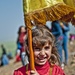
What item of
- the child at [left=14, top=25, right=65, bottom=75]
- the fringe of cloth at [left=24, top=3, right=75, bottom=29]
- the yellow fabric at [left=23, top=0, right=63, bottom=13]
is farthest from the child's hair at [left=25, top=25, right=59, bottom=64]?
the yellow fabric at [left=23, top=0, right=63, bottom=13]

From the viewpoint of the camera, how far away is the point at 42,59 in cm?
571

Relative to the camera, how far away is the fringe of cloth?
19.1ft

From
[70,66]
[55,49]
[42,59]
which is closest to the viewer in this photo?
[42,59]

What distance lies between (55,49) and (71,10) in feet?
2.07

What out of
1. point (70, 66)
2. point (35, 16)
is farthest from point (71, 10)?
point (70, 66)

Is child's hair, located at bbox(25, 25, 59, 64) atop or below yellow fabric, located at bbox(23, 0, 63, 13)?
below

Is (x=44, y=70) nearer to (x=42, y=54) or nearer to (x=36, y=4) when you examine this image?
(x=42, y=54)

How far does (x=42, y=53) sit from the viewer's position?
18.6 ft

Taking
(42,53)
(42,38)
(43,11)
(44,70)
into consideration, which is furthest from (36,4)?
(44,70)

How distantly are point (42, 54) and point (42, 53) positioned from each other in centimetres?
1

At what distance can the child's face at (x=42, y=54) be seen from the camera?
225 inches

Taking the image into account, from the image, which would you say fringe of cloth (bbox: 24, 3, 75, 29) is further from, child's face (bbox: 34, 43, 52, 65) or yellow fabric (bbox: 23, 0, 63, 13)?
child's face (bbox: 34, 43, 52, 65)

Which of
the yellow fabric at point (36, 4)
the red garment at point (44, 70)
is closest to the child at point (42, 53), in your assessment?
the red garment at point (44, 70)

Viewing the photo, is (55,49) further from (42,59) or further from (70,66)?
Answer: (70,66)
